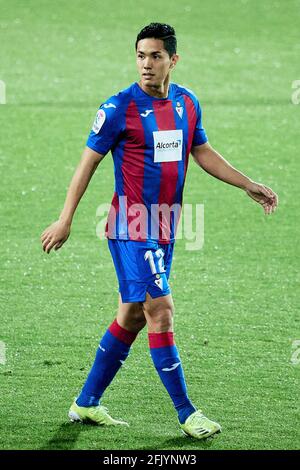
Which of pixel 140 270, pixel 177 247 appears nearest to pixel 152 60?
pixel 140 270

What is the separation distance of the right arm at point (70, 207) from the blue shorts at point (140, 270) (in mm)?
333

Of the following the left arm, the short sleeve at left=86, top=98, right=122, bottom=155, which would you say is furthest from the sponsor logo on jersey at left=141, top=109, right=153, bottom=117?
the left arm

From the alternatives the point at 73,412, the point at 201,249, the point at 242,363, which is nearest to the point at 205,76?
the point at 201,249

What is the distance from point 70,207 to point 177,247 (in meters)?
3.98

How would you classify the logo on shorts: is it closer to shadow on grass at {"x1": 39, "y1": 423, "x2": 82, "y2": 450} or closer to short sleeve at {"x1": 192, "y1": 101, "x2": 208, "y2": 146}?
shadow on grass at {"x1": 39, "y1": 423, "x2": 82, "y2": 450}

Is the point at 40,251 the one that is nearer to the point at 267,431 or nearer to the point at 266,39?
the point at 267,431

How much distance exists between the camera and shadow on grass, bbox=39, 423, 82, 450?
5495 mm

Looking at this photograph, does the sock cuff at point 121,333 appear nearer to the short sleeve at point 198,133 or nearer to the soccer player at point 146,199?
the soccer player at point 146,199

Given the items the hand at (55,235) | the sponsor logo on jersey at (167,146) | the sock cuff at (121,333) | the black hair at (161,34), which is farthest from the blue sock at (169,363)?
the black hair at (161,34)

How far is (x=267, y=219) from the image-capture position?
33.5 feet

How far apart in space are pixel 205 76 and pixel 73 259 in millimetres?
6390

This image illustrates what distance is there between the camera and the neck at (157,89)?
564 cm
